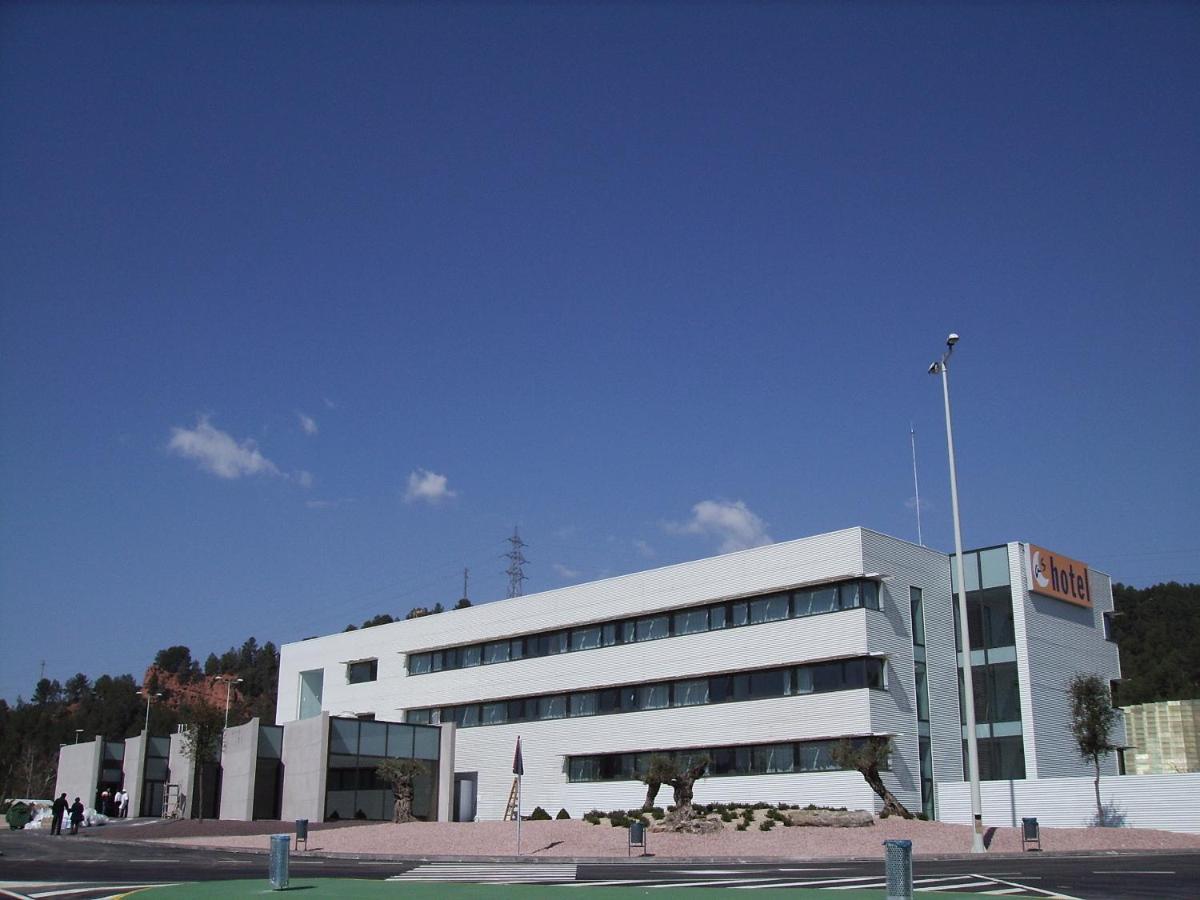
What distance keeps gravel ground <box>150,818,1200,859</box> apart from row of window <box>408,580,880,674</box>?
1073 centimetres

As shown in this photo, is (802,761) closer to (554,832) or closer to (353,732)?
(554,832)

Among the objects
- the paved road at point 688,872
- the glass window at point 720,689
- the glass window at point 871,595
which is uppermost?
the glass window at point 871,595

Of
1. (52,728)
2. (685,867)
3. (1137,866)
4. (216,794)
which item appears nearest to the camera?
(1137,866)

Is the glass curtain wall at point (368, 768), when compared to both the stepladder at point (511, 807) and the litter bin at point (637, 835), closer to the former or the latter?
the stepladder at point (511, 807)

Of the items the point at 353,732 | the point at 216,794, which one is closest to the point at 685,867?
the point at 353,732

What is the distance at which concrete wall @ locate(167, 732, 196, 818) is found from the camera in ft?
187

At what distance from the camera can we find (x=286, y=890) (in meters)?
18.2

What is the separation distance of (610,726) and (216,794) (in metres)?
20.7

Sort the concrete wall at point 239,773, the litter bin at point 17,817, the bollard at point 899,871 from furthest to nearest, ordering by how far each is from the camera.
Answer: the litter bin at point 17,817 → the concrete wall at point 239,773 → the bollard at point 899,871

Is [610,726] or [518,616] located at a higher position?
[518,616]

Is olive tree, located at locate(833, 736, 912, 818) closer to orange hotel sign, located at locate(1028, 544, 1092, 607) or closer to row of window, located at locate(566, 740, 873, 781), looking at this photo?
row of window, located at locate(566, 740, 873, 781)

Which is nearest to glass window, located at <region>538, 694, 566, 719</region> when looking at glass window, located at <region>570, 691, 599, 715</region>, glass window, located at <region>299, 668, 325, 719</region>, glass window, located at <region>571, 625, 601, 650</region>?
glass window, located at <region>570, 691, 599, 715</region>

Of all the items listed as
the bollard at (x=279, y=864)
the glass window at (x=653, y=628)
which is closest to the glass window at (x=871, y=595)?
the glass window at (x=653, y=628)

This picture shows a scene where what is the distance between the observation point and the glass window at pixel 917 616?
47.8 meters
